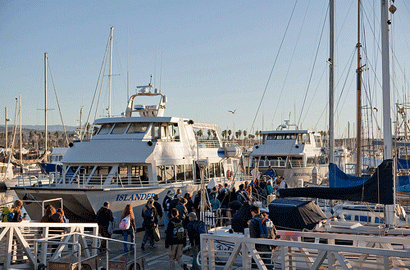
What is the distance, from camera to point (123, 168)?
15.4 m

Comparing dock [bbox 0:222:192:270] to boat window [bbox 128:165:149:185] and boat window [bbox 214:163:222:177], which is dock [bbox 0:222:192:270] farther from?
boat window [bbox 214:163:222:177]

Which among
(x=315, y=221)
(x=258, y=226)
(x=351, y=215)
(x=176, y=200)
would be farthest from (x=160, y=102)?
(x=258, y=226)

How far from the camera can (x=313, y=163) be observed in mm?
28844

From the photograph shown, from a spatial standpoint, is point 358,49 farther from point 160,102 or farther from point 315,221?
point 315,221

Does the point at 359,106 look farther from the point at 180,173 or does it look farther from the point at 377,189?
the point at 377,189

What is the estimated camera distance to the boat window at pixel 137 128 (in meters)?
16.7

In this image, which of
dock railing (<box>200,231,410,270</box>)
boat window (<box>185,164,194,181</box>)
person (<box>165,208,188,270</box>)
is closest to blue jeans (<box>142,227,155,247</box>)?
person (<box>165,208,188,270</box>)

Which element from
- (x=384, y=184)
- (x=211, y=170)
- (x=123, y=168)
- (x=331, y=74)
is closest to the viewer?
(x=384, y=184)

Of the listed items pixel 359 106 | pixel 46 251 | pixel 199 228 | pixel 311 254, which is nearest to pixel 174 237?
pixel 199 228

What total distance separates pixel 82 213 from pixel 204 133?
808 cm

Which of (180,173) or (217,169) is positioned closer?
(180,173)

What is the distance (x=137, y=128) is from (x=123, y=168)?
2098 mm

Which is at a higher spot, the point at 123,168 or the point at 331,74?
the point at 331,74

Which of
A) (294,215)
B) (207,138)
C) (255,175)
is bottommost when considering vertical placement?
(294,215)
